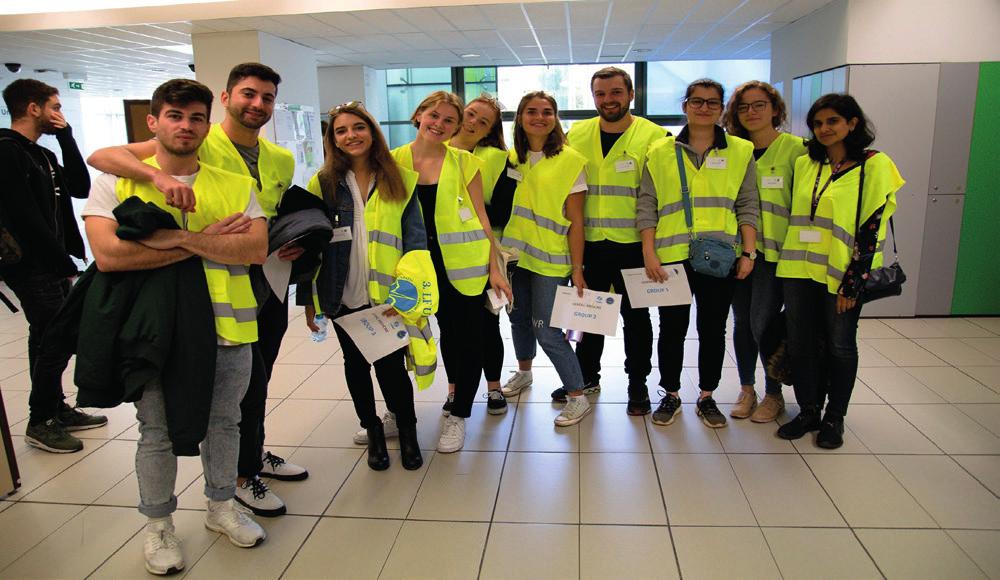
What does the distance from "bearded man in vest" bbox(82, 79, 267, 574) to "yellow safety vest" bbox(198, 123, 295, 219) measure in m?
0.20

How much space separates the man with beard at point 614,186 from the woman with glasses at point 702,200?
73 mm

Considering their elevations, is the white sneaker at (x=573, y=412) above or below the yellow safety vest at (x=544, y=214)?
below

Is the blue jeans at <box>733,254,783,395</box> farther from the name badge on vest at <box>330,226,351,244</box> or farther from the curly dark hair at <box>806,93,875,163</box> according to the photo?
the name badge on vest at <box>330,226,351,244</box>

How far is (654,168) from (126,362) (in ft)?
7.14

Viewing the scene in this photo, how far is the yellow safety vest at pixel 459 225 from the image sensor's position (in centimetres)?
268

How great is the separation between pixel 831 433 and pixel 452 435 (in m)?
1.70

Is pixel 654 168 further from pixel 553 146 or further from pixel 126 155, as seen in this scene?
pixel 126 155

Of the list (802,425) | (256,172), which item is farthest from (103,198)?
(802,425)

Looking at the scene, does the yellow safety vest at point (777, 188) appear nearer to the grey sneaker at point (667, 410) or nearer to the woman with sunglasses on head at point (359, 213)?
the grey sneaker at point (667, 410)

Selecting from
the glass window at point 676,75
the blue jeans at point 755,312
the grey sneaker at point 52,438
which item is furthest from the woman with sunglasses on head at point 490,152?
the glass window at point 676,75

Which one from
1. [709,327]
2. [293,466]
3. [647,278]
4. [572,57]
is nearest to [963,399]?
[709,327]

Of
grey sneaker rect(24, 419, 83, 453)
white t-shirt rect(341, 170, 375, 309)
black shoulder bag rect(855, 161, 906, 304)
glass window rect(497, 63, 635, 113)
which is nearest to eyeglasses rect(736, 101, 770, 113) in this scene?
black shoulder bag rect(855, 161, 906, 304)

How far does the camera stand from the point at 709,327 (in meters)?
3.01

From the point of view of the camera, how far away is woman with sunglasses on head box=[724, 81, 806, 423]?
114 inches
